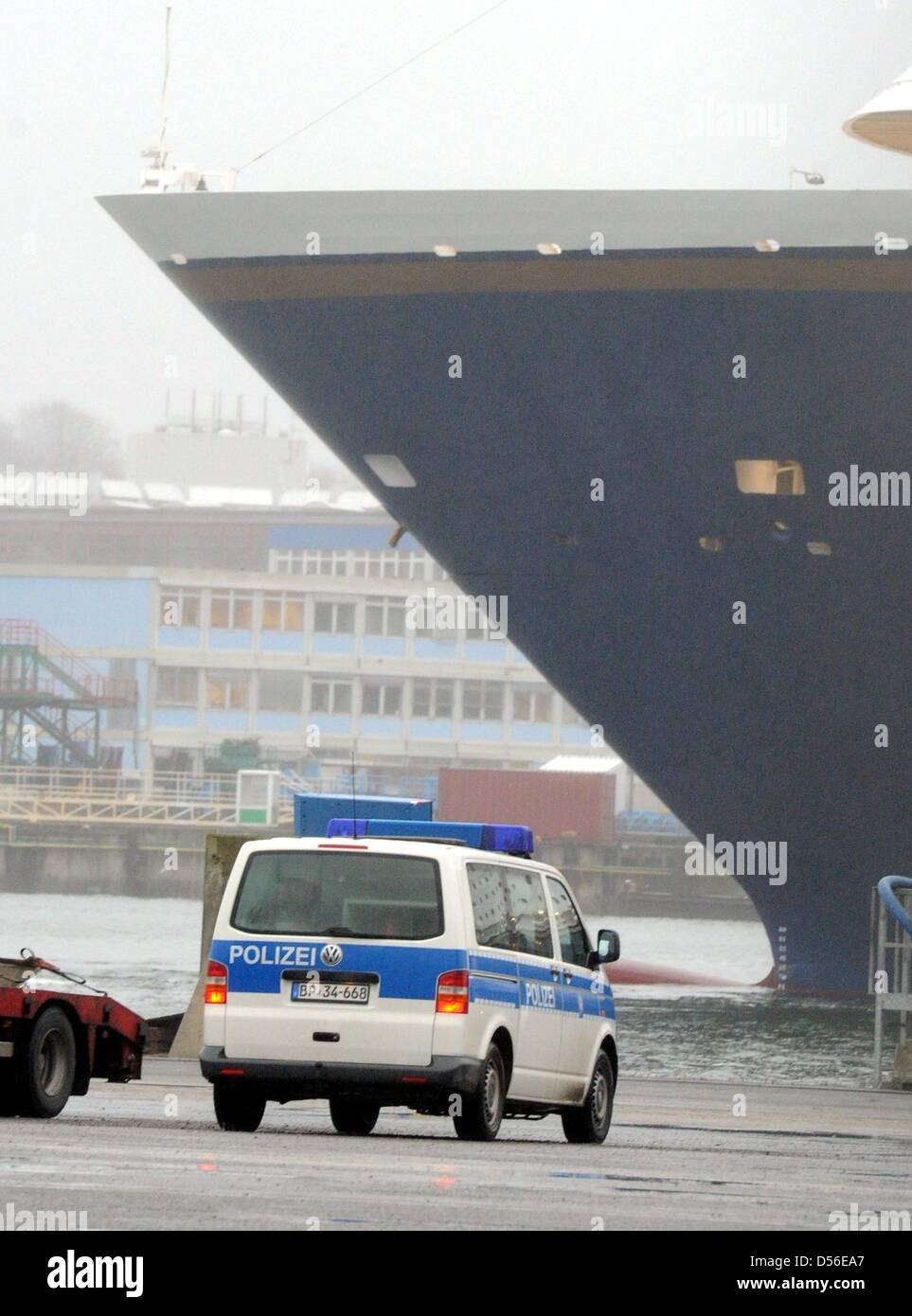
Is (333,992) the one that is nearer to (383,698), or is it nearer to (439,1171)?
(439,1171)

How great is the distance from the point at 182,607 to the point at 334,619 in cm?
567

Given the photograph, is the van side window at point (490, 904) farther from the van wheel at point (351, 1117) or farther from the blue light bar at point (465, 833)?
the van wheel at point (351, 1117)

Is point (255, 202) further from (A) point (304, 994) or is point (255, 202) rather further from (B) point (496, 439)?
(A) point (304, 994)

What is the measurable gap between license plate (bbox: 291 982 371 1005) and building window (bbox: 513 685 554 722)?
253ft

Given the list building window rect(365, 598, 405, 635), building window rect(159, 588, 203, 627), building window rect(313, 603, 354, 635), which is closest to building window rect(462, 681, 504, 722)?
building window rect(365, 598, 405, 635)

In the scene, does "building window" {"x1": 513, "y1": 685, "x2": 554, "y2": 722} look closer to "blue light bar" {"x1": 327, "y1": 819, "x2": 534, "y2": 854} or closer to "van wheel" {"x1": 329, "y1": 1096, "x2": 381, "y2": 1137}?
"blue light bar" {"x1": 327, "y1": 819, "x2": 534, "y2": 854}

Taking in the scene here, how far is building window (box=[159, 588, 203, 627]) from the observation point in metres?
86.3

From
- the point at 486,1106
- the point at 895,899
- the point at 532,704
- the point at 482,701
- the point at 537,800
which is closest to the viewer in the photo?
the point at 486,1106

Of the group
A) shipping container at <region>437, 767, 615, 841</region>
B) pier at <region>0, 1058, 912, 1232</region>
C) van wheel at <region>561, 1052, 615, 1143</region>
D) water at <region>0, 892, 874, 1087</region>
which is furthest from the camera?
shipping container at <region>437, 767, 615, 841</region>

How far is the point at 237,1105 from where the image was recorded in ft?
36.8

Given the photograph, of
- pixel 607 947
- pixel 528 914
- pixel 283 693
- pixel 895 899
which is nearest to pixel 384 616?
pixel 283 693

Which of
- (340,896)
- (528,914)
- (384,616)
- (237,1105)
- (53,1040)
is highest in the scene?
(384,616)

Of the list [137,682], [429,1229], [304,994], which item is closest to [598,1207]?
[429,1229]
